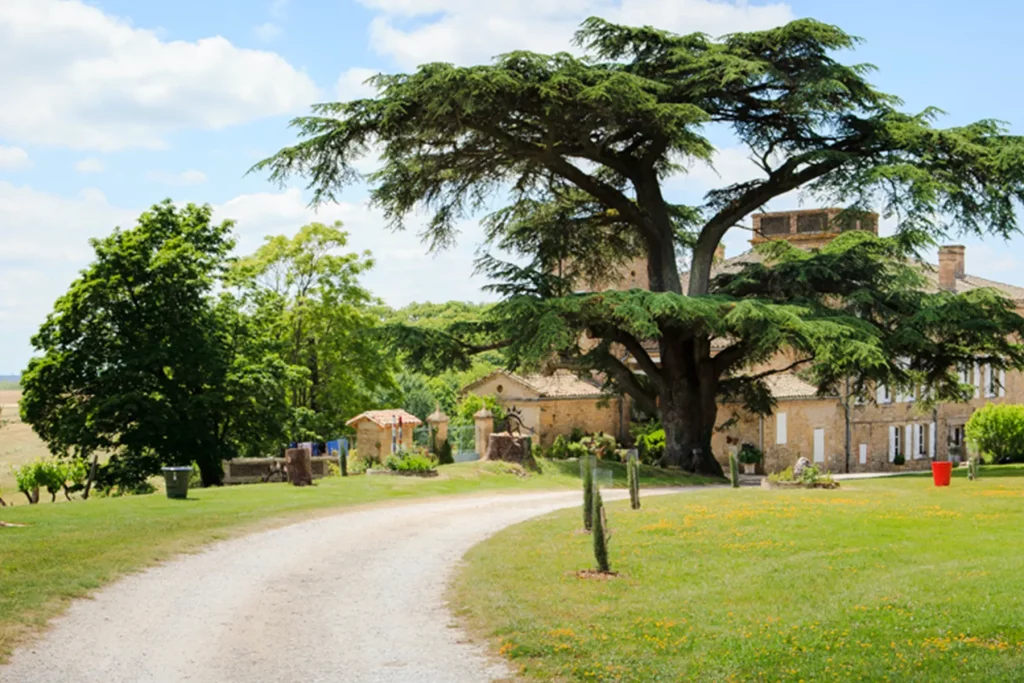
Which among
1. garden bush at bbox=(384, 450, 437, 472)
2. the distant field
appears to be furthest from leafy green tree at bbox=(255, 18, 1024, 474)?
the distant field

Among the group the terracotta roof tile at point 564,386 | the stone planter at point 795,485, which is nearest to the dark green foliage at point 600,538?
the stone planter at point 795,485

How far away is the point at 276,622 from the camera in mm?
13672

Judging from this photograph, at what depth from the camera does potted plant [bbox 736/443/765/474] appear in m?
46.3

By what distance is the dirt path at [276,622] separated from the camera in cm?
1150

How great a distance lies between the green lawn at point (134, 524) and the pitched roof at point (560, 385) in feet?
50.8

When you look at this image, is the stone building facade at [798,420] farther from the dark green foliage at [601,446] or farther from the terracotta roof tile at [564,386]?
the dark green foliage at [601,446]

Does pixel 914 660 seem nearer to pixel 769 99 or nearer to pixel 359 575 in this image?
pixel 359 575

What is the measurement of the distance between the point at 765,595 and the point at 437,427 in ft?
86.5

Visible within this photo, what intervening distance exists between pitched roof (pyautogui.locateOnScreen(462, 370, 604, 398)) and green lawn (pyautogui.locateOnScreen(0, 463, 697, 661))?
50.8 feet

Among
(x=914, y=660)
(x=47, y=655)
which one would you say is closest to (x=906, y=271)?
(x=914, y=660)

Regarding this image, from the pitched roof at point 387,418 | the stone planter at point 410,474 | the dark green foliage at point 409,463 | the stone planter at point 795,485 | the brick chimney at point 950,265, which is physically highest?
the brick chimney at point 950,265

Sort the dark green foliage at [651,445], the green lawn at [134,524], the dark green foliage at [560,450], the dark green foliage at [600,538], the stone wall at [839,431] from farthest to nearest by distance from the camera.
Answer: the stone wall at [839,431]
the dark green foliage at [651,445]
the dark green foliage at [560,450]
the dark green foliage at [600,538]
the green lawn at [134,524]

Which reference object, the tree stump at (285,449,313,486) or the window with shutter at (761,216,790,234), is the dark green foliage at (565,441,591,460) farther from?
the window with shutter at (761,216,790,234)

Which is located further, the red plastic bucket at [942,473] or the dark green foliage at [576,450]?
the dark green foliage at [576,450]
